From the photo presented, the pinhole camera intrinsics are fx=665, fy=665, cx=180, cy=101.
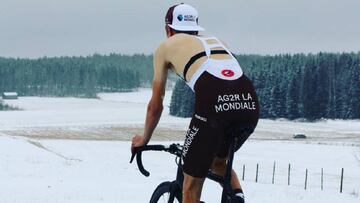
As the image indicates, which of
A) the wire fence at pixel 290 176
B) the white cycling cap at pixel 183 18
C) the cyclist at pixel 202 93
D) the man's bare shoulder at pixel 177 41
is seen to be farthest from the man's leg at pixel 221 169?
the wire fence at pixel 290 176

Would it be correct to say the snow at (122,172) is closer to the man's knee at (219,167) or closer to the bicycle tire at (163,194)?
the bicycle tire at (163,194)

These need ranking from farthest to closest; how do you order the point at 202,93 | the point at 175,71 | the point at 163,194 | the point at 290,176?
the point at 290,176
the point at 163,194
the point at 175,71
the point at 202,93

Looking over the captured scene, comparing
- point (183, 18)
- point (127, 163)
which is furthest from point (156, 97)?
point (127, 163)

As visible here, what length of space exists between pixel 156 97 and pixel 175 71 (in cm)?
28

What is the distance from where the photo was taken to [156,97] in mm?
4516

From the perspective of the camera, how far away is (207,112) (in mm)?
4316

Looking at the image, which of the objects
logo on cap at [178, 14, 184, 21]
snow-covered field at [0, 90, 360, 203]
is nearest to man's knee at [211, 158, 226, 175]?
logo on cap at [178, 14, 184, 21]

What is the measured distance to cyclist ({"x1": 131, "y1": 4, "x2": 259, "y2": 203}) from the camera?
14.1 feet

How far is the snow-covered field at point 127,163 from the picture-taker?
11.6 m

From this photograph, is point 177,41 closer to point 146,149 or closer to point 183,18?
point 183,18

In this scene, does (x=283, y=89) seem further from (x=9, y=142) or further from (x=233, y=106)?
(x=233, y=106)

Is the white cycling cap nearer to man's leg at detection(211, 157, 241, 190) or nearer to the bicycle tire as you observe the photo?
man's leg at detection(211, 157, 241, 190)

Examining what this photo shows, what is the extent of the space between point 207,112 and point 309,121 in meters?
114

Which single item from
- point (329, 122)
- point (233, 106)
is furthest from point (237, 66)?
point (329, 122)
